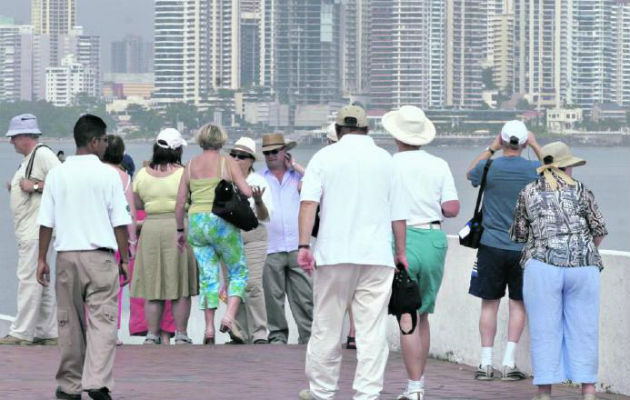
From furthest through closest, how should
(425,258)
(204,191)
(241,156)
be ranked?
(241,156), (204,191), (425,258)

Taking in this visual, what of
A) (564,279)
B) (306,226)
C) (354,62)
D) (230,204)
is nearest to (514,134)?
(564,279)

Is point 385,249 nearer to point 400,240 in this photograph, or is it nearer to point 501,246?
point 400,240

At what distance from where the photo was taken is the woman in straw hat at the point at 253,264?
38.8 feet

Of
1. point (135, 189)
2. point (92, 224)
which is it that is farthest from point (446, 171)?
point (135, 189)

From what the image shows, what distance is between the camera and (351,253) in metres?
8.02

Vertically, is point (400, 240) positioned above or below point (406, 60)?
below

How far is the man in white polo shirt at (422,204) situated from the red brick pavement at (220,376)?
1.71ft

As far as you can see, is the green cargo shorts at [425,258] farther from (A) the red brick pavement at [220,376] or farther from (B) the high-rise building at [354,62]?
(B) the high-rise building at [354,62]

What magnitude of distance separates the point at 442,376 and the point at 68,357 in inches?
107

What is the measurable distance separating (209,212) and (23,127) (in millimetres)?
1473

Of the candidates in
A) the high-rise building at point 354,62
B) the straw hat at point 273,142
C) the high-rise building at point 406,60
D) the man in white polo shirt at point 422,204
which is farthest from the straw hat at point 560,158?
the high-rise building at point 354,62

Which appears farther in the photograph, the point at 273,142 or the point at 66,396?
the point at 273,142

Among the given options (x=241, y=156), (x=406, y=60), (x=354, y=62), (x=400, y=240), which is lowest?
(x=400, y=240)

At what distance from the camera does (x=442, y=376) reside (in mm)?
10070
